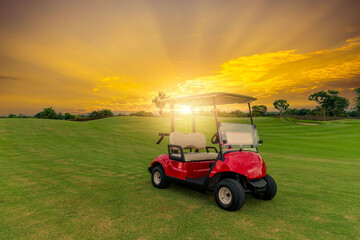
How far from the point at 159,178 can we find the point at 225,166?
2397 mm

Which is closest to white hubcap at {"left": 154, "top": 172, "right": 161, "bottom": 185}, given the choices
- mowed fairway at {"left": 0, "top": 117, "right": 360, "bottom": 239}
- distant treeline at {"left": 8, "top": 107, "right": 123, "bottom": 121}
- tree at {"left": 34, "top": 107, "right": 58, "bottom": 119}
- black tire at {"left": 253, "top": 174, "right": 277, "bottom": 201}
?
mowed fairway at {"left": 0, "top": 117, "right": 360, "bottom": 239}

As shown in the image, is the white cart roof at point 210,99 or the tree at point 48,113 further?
the tree at point 48,113

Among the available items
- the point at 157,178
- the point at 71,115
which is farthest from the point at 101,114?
the point at 157,178

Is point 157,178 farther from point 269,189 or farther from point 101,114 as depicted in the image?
point 101,114

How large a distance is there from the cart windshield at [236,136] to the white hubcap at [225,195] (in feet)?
2.77

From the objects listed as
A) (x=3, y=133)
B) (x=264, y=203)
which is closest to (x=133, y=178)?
(x=264, y=203)

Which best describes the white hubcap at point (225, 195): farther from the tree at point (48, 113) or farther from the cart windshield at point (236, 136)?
the tree at point (48, 113)

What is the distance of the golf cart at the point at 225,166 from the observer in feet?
15.0

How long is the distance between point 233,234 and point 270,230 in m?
0.67

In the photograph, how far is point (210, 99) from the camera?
19.8ft

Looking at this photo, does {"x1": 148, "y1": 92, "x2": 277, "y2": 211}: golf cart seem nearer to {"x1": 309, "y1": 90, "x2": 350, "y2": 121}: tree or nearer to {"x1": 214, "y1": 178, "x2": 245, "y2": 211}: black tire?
{"x1": 214, "y1": 178, "x2": 245, "y2": 211}: black tire

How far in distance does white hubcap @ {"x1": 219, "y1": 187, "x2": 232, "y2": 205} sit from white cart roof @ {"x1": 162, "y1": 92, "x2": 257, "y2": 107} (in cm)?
197

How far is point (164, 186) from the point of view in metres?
6.12

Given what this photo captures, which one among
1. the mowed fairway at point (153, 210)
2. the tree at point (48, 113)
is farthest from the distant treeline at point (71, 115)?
the mowed fairway at point (153, 210)
